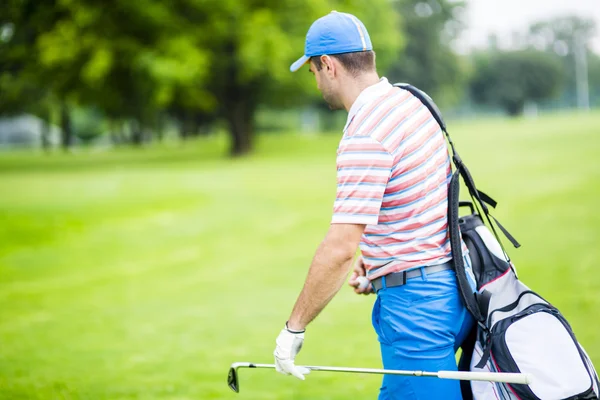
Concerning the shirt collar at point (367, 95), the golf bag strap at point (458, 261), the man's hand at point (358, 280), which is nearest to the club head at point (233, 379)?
the man's hand at point (358, 280)

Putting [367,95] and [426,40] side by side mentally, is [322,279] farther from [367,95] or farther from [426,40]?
[426,40]

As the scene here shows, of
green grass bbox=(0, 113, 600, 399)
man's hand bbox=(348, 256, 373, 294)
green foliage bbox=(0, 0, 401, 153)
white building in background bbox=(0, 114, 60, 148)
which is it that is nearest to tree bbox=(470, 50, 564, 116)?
green foliage bbox=(0, 0, 401, 153)

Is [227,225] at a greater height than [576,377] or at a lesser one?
lesser

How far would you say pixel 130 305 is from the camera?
11.1 meters

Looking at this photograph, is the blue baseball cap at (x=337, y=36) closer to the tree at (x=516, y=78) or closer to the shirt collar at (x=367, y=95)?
the shirt collar at (x=367, y=95)

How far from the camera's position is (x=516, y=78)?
8431cm

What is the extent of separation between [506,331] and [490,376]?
20 centimetres

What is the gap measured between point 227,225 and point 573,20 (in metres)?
71.7

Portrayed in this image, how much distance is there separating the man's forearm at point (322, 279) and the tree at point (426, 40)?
55.9 metres

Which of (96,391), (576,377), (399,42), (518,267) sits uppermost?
(399,42)

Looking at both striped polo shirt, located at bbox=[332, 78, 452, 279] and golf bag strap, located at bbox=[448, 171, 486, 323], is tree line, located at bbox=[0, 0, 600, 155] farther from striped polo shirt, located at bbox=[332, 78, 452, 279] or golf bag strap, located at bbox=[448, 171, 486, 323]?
golf bag strap, located at bbox=[448, 171, 486, 323]

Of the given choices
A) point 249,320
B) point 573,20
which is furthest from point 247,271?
point 573,20

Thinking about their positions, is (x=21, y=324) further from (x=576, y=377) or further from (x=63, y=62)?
(x=63, y=62)

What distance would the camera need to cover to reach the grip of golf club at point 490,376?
275 centimetres
